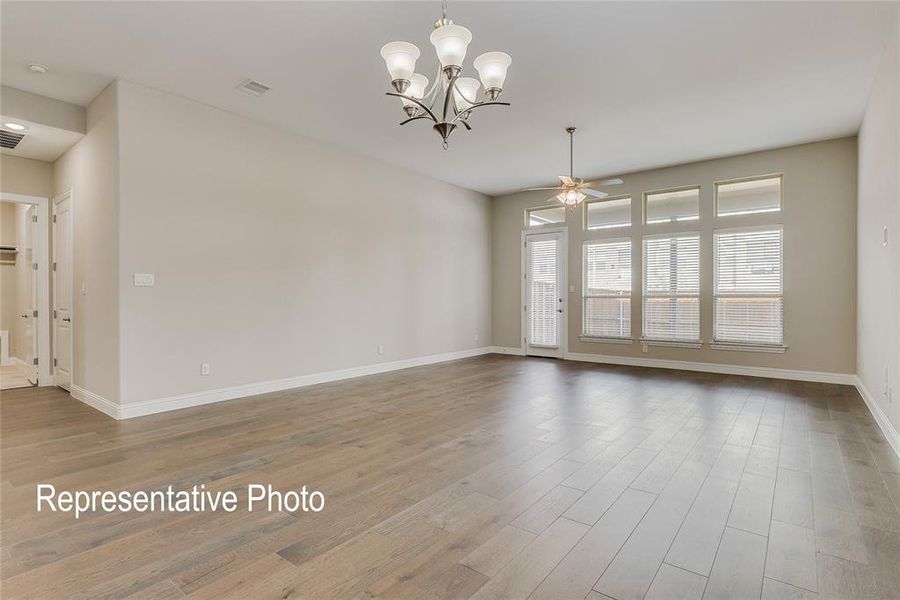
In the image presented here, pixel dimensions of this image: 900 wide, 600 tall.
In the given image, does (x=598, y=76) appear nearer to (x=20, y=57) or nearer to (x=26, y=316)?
(x=20, y=57)

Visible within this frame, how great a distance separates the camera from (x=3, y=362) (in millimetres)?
7359

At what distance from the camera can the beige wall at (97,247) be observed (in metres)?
4.25

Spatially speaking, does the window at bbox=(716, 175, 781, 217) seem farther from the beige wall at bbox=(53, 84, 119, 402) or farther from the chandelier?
the beige wall at bbox=(53, 84, 119, 402)

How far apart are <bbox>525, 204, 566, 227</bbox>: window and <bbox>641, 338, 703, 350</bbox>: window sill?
2608 millimetres

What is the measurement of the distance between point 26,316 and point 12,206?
228cm

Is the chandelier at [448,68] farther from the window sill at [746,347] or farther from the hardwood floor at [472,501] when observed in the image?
the window sill at [746,347]

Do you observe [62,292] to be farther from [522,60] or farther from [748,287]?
[748,287]

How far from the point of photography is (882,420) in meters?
3.83

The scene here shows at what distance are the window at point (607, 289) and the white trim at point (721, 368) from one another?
1.32 feet

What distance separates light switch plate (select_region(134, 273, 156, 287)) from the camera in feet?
14.0

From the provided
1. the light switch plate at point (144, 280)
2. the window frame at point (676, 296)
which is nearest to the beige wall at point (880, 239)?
the window frame at point (676, 296)

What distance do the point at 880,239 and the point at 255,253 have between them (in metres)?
6.16

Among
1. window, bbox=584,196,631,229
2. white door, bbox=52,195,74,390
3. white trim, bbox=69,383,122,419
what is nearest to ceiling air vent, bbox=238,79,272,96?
white door, bbox=52,195,74,390

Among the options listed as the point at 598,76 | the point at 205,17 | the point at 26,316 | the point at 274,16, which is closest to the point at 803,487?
the point at 598,76
